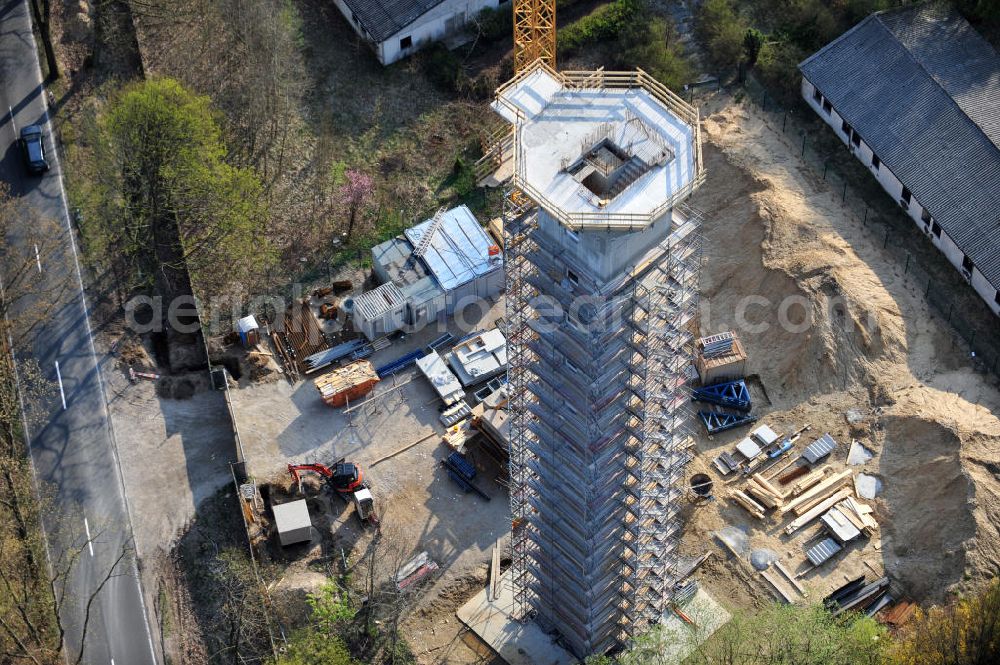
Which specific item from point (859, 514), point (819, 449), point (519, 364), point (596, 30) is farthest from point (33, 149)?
point (859, 514)

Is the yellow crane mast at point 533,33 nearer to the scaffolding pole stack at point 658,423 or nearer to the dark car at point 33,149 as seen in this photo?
the scaffolding pole stack at point 658,423

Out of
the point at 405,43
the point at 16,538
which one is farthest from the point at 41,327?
the point at 405,43

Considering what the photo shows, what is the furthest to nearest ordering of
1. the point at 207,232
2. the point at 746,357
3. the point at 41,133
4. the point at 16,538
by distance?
1. the point at 41,133
2. the point at 207,232
3. the point at 746,357
4. the point at 16,538

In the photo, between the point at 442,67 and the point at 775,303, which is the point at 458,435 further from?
the point at 442,67

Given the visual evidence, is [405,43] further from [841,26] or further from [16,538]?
[16,538]

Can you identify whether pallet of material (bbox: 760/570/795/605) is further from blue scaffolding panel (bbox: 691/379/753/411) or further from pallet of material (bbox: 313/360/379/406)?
pallet of material (bbox: 313/360/379/406)

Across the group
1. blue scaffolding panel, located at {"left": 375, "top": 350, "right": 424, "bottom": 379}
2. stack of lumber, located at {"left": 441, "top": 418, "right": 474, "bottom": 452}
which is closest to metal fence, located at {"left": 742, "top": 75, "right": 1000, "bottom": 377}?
stack of lumber, located at {"left": 441, "top": 418, "right": 474, "bottom": 452}

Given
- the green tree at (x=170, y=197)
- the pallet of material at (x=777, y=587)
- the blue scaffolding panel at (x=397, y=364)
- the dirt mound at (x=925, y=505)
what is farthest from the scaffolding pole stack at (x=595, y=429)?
the green tree at (x=170, y=197)
